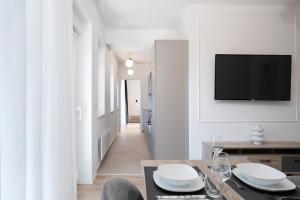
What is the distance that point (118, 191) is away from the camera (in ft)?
3.23

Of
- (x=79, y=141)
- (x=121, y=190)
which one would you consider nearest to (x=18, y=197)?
(x=121, y=190)

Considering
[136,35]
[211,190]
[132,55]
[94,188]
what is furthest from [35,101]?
[132,55]

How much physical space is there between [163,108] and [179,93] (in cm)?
36

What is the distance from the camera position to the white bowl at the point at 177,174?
110 cm

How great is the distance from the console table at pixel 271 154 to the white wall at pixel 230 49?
334mm

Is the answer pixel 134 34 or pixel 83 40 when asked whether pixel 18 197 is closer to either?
pixel 83 40

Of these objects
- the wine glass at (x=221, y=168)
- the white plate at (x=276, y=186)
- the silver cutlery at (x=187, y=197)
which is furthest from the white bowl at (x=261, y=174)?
the silver cutlery at (x=187, y=197)

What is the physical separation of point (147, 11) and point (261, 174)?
328cm

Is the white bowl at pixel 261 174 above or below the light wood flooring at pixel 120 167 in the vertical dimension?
above

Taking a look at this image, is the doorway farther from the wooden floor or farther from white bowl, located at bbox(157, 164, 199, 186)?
white bowl, located at bbox(157, 164, 199, 186)

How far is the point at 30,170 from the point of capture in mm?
1185

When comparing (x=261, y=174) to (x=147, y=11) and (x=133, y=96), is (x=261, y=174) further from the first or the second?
(x=133, y=96)

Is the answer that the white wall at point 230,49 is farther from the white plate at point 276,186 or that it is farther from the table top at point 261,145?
the white plate at point 276,186

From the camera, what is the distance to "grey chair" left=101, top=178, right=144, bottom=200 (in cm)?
96
